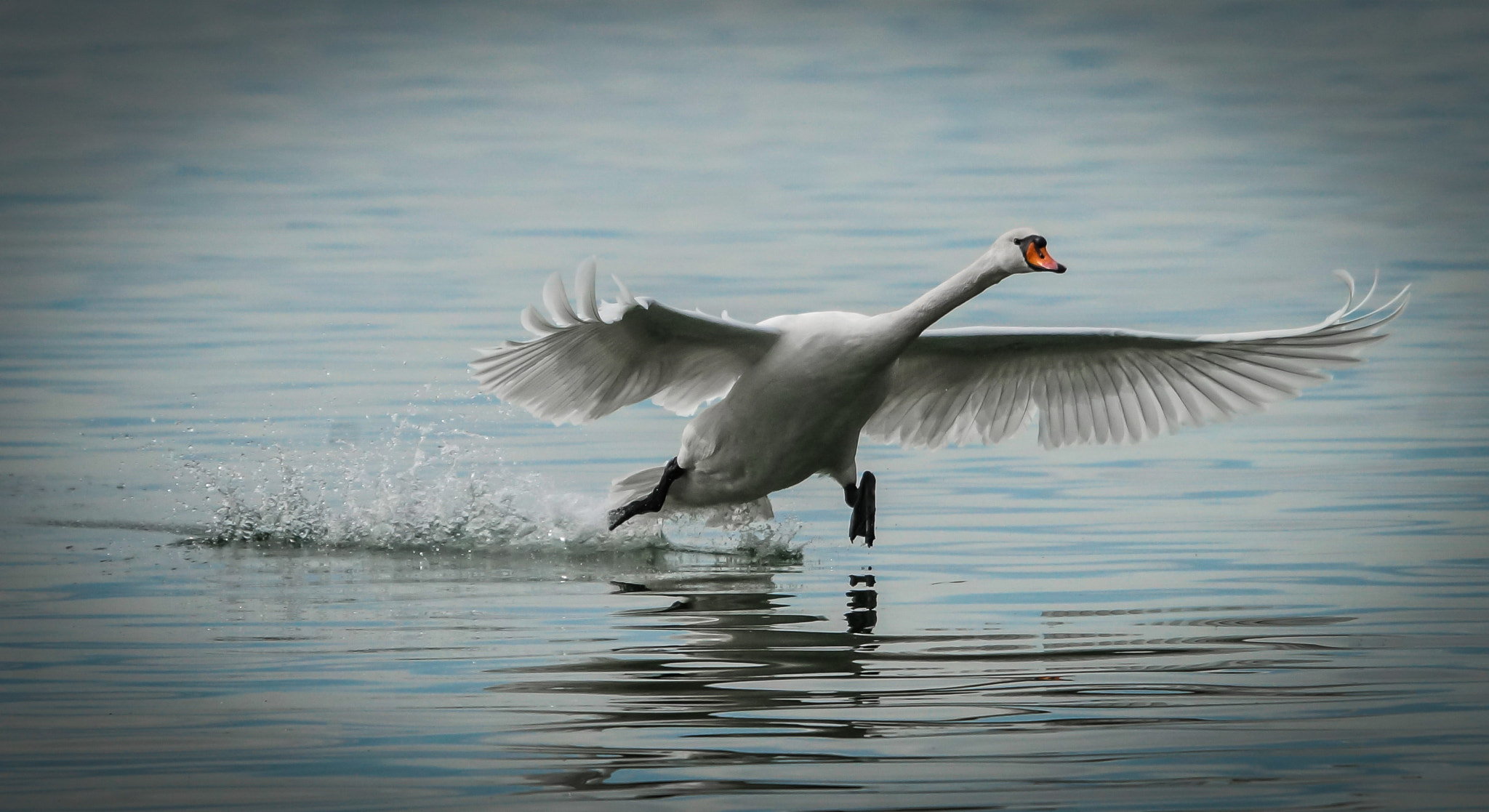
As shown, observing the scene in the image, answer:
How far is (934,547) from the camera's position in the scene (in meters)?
10.8

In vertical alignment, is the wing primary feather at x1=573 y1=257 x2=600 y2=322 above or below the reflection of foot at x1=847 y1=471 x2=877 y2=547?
above

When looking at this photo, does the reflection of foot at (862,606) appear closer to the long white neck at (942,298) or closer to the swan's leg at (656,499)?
the long white neck at (942,298)

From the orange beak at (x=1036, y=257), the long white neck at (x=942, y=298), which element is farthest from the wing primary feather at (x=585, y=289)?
the orange beak at (x=1036, y=257)

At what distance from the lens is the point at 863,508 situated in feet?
35.8

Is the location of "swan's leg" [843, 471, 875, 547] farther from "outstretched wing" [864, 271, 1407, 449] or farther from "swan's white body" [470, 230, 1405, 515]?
"outstretched wing" [864, 271, 1407, 449]

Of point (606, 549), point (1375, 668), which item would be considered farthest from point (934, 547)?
point (1375, 668)

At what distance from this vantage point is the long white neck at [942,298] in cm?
966

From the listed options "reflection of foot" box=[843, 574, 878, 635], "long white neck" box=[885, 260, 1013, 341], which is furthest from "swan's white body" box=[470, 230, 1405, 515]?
"reflection of foot" box=[843, 574, 878, 635]

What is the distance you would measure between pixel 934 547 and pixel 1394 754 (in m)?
5.28

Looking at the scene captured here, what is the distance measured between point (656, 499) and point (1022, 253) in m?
2.99

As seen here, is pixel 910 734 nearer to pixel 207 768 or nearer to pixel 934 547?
pixel 207 768

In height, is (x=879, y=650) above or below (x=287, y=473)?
below

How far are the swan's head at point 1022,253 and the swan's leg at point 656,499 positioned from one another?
2616mm

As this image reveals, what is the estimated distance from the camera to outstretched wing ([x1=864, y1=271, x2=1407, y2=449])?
10594 millimetres
